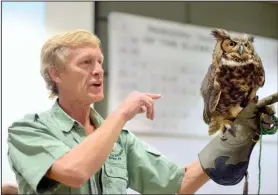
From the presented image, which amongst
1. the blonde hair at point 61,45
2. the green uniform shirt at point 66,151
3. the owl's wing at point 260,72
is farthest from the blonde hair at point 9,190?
the owl's wing at point 260,72

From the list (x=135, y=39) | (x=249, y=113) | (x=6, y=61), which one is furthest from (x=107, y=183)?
(x=135, y=39)

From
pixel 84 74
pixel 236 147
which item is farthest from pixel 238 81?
pixel 84 74

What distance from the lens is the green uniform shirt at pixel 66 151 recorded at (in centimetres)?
76

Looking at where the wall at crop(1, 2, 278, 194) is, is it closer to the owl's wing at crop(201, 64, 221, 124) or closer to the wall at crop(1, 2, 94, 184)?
the wall at crop(1, 2, 94, 184)

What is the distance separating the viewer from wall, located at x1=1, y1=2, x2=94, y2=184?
98cm

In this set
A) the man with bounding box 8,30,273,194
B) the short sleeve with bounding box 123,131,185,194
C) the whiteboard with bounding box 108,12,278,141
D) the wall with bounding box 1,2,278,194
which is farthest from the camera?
the whiteboard with bounding box 108,12,278,141

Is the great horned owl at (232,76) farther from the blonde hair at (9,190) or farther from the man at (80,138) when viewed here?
the blonde hair at (9,190)

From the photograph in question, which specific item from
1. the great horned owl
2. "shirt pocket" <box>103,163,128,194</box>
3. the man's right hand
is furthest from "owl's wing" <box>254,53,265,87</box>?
"shirt pocket" <box>103,163,128,194</box>

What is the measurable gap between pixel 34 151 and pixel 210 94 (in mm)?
306

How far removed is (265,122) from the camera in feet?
2.59

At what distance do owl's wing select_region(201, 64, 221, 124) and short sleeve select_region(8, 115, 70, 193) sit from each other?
0.25 metres

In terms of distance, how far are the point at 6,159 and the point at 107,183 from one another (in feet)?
0.67

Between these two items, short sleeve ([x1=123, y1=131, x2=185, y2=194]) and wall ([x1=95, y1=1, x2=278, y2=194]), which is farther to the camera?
wall ([x1=95, y1=1, x2=278, y2=194])

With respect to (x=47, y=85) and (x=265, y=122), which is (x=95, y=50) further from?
(x=265, y=122)
